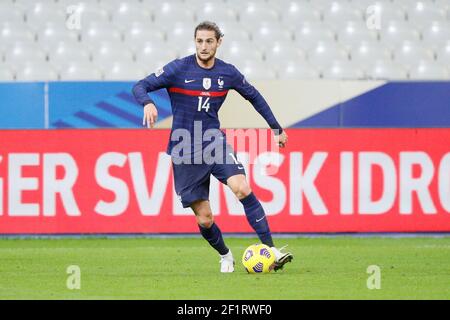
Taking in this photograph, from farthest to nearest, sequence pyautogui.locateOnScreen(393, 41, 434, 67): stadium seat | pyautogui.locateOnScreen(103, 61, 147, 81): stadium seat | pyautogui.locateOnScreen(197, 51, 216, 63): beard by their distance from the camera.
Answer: pyautogui.locateOnScreen(393, 41, 434, 67): stadium seat, pyautogui.locateOnScreen(103, 61, 147, 81): stadium seat, pyautogui.locateOnScreen(197, 51, 216, 63): beard

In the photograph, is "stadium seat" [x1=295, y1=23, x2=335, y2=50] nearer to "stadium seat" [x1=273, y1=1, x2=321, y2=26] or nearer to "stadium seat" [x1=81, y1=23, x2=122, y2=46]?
"stadium seat" [x1=273, y1=1, x2=321, y2=26]

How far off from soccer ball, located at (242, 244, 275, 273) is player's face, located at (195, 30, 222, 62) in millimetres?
1631

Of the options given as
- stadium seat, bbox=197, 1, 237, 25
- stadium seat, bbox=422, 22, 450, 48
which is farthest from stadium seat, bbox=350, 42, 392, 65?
stadium seat, bbox=197, 1, 237, 25

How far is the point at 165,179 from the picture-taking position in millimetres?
13328

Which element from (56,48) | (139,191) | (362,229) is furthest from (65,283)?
(56,48)

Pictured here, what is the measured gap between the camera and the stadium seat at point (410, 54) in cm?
1570

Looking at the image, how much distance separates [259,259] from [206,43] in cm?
185

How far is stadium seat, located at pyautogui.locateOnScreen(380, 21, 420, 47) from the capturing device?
16078 millimetres

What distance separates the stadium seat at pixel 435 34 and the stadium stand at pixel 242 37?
0.01 meters

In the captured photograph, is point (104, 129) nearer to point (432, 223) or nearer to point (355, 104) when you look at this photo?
point (355, 104)

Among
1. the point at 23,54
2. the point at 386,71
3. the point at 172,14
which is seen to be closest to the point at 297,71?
the point at 386,71

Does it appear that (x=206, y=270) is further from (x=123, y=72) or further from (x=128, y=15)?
(x=128, y=15)

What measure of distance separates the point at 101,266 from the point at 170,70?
7.03 ft

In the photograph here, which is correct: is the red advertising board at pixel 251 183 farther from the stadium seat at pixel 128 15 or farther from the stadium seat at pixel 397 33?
the stadium seat at pixel 128 15
